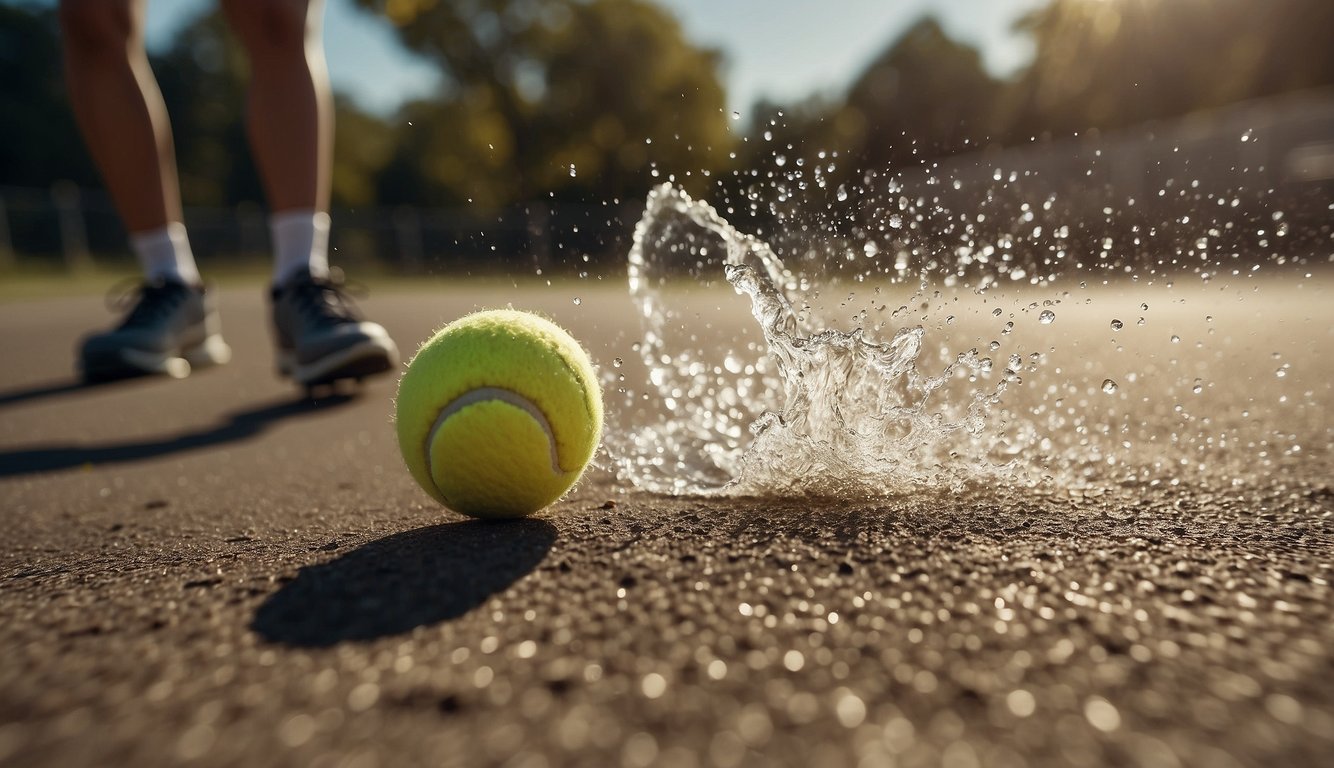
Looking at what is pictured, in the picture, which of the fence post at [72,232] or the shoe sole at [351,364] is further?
the fence post at [72,232]

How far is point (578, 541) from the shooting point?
57.6 inches

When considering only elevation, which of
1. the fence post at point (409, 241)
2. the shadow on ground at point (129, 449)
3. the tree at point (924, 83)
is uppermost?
the tree at point (924, 83)

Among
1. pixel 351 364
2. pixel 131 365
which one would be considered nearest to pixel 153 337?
pixel 131 365

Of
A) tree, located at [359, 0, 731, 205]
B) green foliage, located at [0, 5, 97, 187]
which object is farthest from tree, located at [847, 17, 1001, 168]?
green foliage, located at [0, 5, 97, 187]

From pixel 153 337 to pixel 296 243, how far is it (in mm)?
952

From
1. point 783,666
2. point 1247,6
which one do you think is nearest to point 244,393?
point 783,666

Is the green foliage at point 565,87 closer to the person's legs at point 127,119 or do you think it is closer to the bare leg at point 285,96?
the person's legs at point 127,119

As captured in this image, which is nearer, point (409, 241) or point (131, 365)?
point (131, 365)

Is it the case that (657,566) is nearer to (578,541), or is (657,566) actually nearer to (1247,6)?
(578,541)

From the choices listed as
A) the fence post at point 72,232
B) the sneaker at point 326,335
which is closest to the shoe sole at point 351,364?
the sneaker at point 326,335

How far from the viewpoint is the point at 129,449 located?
9.41ft

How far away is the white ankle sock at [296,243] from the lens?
3.47 metres

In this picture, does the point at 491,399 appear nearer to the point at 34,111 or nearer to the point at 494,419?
the point at 494,419

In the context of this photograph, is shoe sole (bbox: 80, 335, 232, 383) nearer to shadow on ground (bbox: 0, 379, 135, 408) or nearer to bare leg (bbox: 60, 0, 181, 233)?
shadow on ground (bbox: 0, 379, 135, 408)
